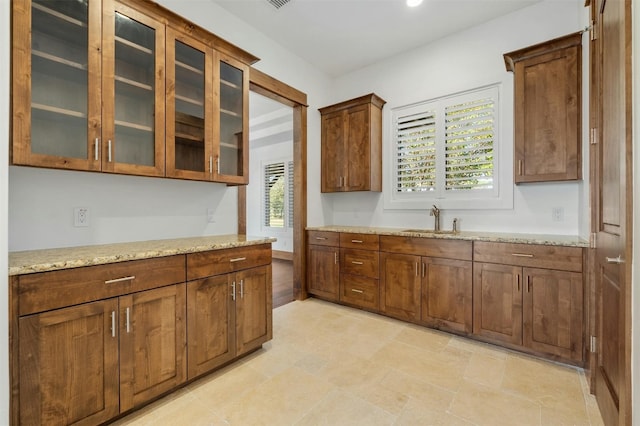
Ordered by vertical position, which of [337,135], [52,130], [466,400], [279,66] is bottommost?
[466,400]

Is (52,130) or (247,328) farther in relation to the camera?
(247,328)

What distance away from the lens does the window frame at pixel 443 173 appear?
297 centimetres

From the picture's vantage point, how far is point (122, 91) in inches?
72.9

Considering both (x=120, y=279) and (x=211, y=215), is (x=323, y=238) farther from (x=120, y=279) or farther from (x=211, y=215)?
(x=120, y=279)

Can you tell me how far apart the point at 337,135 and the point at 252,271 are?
2.37 metres

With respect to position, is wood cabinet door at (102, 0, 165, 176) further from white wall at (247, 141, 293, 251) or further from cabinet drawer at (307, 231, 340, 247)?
white wall at (247, 141, 293, 251)

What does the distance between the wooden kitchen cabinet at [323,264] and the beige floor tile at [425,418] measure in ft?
6.17

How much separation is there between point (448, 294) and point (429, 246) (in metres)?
0.48

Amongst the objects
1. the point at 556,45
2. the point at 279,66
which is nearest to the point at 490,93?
the point at 556,45

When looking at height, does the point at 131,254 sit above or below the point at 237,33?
below

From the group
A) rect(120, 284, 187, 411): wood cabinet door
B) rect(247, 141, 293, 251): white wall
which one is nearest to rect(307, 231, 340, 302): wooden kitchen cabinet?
rect(120, 284, 187, 411): wood cabinet door

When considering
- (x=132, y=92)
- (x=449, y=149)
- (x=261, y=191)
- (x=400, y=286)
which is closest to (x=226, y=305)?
(x=132, y=92)

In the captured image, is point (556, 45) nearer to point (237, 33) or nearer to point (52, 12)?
point (237, 33)

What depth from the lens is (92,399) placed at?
59.5 inches
